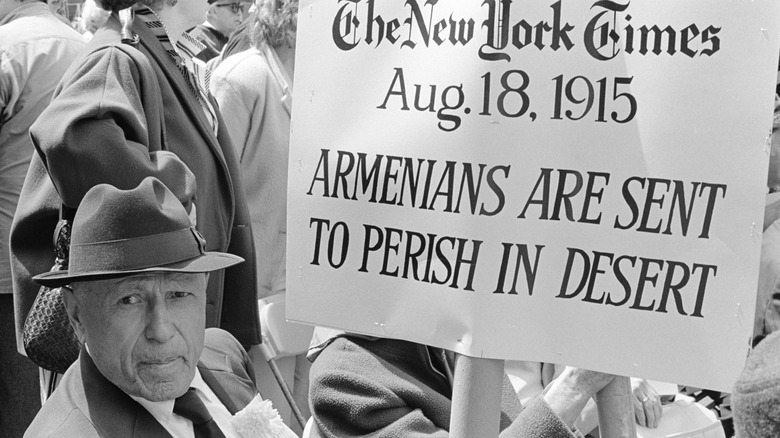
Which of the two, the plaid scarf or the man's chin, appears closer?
the man's chin

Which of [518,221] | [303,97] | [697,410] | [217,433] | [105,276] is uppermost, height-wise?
[303,97]

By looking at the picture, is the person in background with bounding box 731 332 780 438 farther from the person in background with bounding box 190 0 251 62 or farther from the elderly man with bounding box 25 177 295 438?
the person in background with bounding box 190 0 251 62

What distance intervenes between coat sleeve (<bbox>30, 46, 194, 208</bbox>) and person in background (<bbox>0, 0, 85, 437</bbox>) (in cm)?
141

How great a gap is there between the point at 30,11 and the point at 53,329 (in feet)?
6.89

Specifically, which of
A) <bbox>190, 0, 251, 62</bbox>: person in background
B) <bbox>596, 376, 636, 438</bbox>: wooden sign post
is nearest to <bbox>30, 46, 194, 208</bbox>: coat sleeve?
<bbox>596, 376, 636, 438</bbox>: wooden sign post

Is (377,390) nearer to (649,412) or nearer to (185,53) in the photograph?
(649,412)

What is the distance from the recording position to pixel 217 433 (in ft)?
8.36

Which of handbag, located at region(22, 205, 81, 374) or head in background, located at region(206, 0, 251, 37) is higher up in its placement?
head in background, located at region(206, 0, 251, 37)

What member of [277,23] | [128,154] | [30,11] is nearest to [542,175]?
[128,154]

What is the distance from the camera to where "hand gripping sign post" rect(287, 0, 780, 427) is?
206 cm

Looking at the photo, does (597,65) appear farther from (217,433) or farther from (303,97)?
(217,433)

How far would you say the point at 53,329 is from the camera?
2.79m

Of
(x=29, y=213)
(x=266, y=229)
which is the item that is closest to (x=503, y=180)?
(x=29, y=213)

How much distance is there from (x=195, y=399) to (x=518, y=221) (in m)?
0.83
